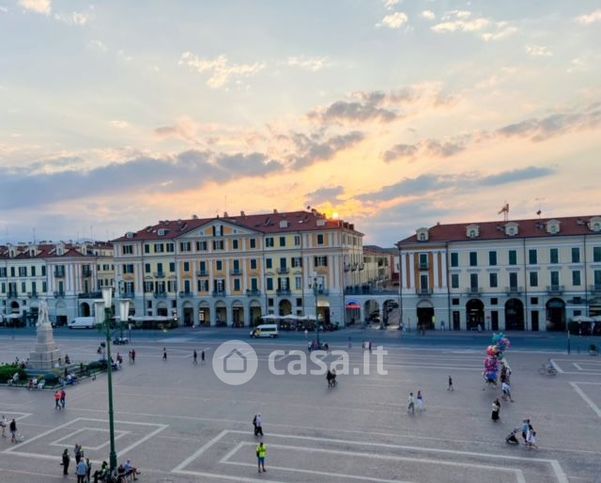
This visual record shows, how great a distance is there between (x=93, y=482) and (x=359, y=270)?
57812 mm

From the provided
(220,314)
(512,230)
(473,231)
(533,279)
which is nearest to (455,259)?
(473,231)

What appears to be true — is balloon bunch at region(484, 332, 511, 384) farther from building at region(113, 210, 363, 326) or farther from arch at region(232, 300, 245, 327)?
arch at region(232, 300, 245, 327)

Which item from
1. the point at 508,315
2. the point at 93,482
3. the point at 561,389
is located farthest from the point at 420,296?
the point at 93,482

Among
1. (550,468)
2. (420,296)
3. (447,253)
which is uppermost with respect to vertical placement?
(447,253)

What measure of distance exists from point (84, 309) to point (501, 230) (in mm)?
60966

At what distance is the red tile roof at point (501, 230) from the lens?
58.6 metres

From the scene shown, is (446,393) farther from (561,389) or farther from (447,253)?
(447,253)

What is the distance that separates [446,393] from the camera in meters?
32.4

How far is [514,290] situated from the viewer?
5978cm

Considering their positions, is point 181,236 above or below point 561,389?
above

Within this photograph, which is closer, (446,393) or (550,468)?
(550,468)

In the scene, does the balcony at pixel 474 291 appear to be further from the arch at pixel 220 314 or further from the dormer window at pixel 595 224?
the arch at pixel 220 314

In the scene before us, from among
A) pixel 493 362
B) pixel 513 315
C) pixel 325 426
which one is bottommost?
pixel 325 426

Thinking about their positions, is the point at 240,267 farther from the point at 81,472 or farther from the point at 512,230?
the point at 81,472
